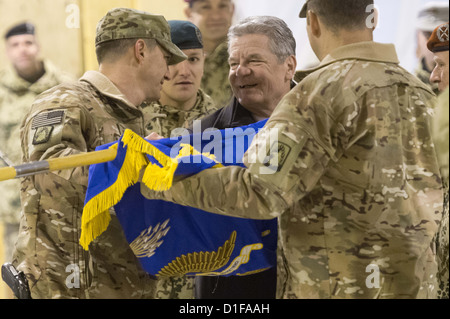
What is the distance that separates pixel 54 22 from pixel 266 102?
8.35 ft

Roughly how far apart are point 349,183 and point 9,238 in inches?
116

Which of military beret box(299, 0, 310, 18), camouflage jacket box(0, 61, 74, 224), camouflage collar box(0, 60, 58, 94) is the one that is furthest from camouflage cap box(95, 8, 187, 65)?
camouflage collar box(0, 60, 58, 94)

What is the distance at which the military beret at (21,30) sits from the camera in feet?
15.7

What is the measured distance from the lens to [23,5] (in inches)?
197

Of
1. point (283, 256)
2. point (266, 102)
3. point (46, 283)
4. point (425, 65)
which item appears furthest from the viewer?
point (425, 65)

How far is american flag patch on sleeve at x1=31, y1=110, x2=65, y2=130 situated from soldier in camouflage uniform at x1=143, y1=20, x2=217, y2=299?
3.09 feet

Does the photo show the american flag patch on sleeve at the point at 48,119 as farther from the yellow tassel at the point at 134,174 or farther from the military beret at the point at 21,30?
the military beret at the point at 21,30

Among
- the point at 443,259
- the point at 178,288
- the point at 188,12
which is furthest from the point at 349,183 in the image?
the point at 188,12

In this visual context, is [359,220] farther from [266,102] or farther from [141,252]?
[266,102]

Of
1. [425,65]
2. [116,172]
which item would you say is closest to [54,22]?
[425,65]

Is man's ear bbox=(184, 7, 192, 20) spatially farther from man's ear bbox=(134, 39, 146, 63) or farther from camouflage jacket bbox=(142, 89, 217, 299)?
man's ear bbox=(134, 39, 146, 63)

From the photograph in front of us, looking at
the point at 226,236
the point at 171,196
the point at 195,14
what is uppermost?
the point at 195,14

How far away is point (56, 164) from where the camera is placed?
81.0 inches

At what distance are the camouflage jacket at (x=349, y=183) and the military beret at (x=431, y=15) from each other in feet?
6.21
